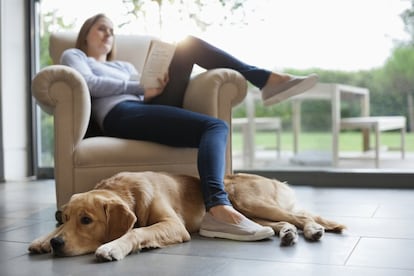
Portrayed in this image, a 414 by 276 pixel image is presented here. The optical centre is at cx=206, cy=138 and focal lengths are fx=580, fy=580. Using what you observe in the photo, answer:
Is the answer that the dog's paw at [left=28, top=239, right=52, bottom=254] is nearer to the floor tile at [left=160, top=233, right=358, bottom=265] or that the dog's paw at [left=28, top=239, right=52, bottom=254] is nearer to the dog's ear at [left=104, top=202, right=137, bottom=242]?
the dog's ear at [left=104, top=202, right=137, bottom=242]

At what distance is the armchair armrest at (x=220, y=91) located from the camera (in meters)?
2.85

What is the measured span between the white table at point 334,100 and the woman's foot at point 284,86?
1254 millimetres

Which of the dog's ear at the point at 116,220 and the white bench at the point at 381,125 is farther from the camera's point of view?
the white bench at the point at 381,125

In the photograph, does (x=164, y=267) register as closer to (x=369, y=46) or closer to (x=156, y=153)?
(x=156, y=153)

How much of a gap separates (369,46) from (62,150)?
230cm

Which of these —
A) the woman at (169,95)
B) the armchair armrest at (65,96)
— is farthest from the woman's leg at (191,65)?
the armchair armrest at (65,96)

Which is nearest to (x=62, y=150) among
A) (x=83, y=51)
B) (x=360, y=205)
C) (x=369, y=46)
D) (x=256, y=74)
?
(x=83, y=51)

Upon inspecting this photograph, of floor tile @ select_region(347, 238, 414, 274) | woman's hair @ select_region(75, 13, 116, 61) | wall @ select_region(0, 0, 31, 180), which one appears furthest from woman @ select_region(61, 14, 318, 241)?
wall @ select_region(0, 0, 31, 180)

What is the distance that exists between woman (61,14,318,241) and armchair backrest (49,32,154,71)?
10.5 inches

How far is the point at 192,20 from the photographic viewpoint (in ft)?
14.3

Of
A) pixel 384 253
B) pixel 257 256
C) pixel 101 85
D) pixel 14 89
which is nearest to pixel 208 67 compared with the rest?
pixel 101 85

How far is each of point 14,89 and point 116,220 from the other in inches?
116

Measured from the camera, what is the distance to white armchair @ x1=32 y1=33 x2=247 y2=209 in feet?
8.77

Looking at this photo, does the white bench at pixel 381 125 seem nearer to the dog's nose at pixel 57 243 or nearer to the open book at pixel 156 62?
the open book at pixel 156 62
